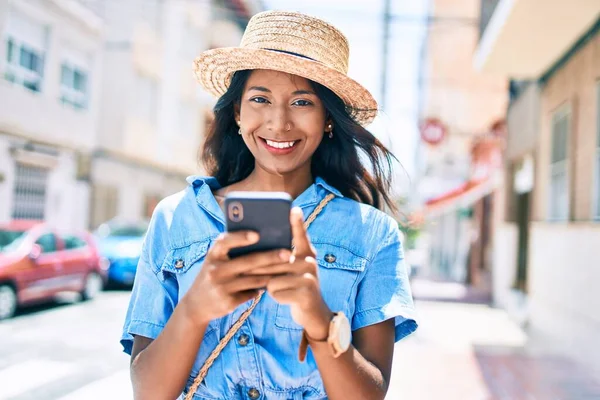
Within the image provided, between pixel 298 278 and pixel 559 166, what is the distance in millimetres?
9174

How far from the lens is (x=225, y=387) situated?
1646mm

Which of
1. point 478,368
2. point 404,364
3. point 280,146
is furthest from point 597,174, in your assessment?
point 280,146

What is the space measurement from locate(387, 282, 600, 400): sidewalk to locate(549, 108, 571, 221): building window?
187 centimetres

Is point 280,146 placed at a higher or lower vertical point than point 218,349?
higher

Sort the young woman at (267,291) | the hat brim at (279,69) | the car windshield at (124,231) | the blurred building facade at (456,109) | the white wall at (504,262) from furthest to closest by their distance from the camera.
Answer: the blurred building facade at (456,109)
the car windshield at (124,231)
the white wall at (504,262)
the hat brim at (279,69)
the young woman at (267,291)

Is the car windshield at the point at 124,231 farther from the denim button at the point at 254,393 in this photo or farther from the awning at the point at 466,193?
the denim button at the point at 254,393

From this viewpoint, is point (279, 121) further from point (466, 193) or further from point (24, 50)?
point (24, 50)

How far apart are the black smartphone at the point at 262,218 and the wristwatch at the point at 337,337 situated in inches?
8.5

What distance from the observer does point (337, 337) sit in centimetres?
139

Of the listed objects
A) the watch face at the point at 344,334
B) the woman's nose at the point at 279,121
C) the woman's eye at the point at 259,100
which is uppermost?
the woman's eye at the point at 259,100

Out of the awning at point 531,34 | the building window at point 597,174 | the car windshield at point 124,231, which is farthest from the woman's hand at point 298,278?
the car windshield at point 124,231

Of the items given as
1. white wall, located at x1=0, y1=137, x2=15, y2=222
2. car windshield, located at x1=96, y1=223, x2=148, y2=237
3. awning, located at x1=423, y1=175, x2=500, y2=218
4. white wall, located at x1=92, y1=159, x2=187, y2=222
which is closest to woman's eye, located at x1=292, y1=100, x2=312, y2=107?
car windshield, located at x1=96, y1=223, x2=148, y2=237

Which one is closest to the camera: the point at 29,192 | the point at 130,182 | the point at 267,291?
the point at 267,291

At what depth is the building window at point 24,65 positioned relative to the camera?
49.4 ft
